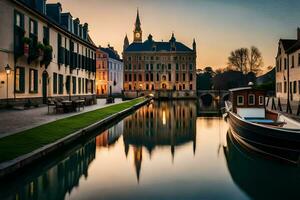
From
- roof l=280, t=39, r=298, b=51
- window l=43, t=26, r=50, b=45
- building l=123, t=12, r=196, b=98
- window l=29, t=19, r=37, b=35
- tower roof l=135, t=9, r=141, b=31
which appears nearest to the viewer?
window l=29, t=19, r=37, b=35

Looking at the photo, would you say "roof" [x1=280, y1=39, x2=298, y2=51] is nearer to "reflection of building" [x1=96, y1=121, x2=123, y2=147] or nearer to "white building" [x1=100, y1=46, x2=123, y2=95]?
"reflection of building" [x1=96, y1=121, x2=123, y2=147]

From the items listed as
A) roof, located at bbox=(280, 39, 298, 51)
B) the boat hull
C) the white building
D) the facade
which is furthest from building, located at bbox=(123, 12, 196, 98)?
the boat hull

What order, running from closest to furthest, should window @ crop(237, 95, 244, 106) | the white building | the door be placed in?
window @ crop(237, 95, 244, 106) < the door < the white building

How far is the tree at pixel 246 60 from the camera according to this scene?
80938mm

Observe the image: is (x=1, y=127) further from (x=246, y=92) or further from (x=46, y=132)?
(x=246, y=92)

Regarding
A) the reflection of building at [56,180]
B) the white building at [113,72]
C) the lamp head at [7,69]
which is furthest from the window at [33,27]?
the white building at [113,72]

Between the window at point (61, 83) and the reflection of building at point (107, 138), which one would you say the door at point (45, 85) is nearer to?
the window at point (61, 83)

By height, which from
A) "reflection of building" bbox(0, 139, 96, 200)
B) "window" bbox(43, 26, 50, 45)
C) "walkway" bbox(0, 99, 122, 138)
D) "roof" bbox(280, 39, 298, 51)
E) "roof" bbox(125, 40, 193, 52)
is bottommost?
"reflection of building" bbox(0, 139, 96, 200)

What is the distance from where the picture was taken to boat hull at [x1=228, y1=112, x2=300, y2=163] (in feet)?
30.3

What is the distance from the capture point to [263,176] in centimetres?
860

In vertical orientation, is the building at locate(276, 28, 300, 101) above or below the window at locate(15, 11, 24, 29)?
below

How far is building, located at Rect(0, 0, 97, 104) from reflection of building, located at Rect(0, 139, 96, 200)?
46.8ft

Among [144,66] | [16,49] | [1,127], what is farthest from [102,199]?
[144,66]

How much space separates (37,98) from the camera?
2823 cm
